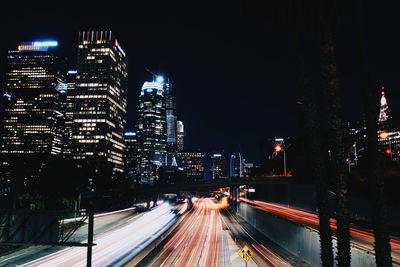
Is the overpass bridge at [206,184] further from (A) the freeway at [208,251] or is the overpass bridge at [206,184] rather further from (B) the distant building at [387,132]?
(A) the freeway at [208,251]

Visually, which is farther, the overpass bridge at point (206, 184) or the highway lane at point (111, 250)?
the overpass bridge at point (206, 184)

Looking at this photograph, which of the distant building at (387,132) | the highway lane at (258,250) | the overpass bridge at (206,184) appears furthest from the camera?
the overpass bridge at (206,184)

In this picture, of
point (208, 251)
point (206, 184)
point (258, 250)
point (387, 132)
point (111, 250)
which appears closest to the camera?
point (208, 251)

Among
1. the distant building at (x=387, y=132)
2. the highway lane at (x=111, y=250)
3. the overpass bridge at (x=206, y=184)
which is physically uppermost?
the distant building at (x=387, y=132)

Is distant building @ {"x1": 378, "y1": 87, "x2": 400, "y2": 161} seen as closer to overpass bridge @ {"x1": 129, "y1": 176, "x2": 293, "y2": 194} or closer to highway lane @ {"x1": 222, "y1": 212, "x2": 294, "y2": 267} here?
highway lane @ {"x1": 222, "y1": 212, "x2": 294, "y2": 267}

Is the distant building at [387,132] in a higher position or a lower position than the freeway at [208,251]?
higher

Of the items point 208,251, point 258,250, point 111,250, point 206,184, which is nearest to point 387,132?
point 258,250

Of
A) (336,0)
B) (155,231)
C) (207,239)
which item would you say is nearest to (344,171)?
(336,0)

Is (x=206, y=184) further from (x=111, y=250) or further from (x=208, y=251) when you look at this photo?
(x=111, y=250)

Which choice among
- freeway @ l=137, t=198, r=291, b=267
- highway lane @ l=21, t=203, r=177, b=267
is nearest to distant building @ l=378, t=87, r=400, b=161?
freeway @ l=137, t=198, r=291, b=267

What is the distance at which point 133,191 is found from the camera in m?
99.4

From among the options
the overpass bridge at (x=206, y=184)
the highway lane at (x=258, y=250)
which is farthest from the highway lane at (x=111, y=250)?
the overpass bridge at (x=206, y=184)

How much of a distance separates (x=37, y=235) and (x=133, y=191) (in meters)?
77.1

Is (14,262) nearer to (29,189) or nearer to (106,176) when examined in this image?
(29,189)
